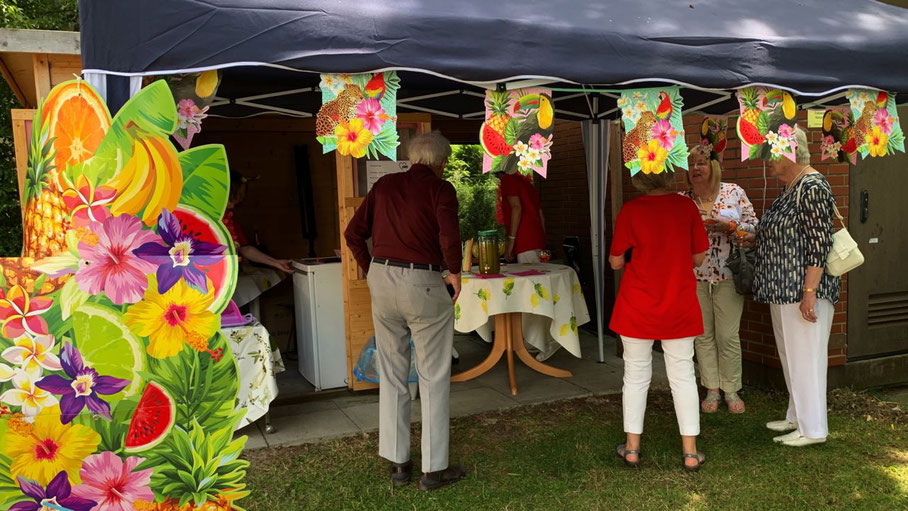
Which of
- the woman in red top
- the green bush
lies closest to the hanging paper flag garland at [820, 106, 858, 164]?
the woman in red top

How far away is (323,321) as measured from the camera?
191 inches

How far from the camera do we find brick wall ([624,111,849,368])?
4676mm

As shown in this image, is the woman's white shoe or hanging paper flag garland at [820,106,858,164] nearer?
hanging paper flag garland at [820,106,858,164]

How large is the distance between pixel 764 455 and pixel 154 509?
3017mm

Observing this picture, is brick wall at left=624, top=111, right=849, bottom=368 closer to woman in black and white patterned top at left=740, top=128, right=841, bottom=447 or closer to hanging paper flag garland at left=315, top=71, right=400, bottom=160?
woman in black and white patterned top at left=740, top=128, right=841, bottom=447

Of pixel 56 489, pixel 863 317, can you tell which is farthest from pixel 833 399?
pixel 56 489

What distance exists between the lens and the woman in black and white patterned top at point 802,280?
3.51 metres

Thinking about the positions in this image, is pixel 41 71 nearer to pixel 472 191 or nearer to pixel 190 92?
pixel 190 92

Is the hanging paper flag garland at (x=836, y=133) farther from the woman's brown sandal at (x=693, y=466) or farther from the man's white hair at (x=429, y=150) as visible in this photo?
→ the man's white hair at (x=429, y=150)

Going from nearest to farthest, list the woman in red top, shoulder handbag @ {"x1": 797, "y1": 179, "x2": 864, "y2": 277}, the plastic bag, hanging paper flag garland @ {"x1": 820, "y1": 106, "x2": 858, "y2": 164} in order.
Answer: shoulder handbag @ {"x1": 797, "y1": 179, "x2": 864, "y2": 277} → hanging paper flag garland @ {"x1": 820, "y1": 106, "x2": 858, "y2": 164} → the plastic bag → the woman in red top

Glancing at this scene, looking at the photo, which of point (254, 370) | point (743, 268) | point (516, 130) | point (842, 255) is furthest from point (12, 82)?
point (842, 255)

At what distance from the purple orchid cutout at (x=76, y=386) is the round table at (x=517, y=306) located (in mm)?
2682

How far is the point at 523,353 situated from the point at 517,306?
472mm

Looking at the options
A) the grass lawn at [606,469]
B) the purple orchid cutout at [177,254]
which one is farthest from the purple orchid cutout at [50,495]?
the grass lawn at [606,469]
